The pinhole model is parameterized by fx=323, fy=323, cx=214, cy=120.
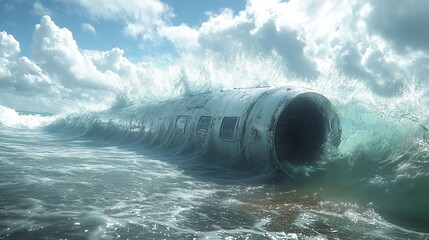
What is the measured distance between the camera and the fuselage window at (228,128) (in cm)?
949

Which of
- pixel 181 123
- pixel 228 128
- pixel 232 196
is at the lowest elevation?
pixel 232 196

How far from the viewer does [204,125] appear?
11.0 metres

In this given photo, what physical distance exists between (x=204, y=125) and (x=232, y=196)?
472 cm

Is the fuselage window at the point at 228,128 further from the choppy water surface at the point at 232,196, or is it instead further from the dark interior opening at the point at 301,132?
the dark interior opening at the point at 301,132

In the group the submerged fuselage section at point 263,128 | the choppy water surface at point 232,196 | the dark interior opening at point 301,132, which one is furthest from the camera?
the dark interior opening at point 301,132

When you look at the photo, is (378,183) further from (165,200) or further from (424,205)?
(165,200)

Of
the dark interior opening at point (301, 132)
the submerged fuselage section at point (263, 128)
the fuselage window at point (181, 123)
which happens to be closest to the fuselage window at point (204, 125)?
the submerged fuselage section at point (263, 128)

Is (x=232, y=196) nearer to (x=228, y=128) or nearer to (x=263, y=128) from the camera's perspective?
(x=263, y=128)

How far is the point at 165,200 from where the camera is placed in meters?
5.86

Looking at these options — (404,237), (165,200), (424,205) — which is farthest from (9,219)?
(424,205)

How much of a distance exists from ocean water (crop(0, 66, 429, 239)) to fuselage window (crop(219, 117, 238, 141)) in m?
1.06

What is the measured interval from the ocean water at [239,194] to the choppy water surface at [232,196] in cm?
2

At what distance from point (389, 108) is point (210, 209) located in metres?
6.65

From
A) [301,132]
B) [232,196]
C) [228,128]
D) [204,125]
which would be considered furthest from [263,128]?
[204,125]
